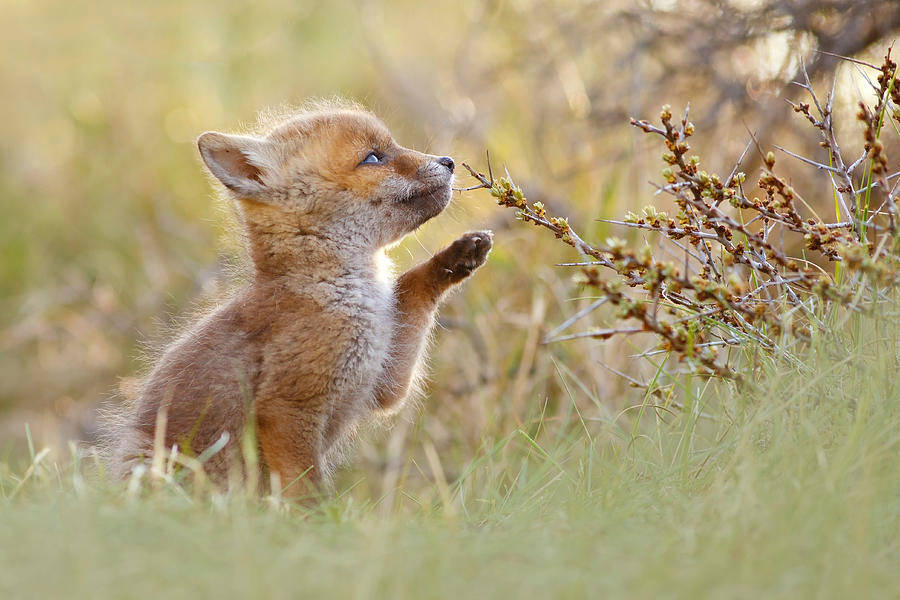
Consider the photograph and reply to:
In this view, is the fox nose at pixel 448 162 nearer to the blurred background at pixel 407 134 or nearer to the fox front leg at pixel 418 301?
the fox front leg at pixel 418 301

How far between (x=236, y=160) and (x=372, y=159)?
61 centimetres

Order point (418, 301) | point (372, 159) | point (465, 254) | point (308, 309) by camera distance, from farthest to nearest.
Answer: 1. point (372, 159)
2. point (418, 301)
3. point (465, 254)
4. point (308, 309)

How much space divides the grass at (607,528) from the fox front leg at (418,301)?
930mm

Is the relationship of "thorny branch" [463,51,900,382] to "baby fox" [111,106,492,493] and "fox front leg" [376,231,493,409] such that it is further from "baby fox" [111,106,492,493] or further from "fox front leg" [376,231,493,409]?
"baby fox" [111,106,492,493]

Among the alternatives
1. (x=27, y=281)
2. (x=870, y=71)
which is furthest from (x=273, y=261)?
(x=27, y=281)

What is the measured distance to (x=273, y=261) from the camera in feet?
14.0

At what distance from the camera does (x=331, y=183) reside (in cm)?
438

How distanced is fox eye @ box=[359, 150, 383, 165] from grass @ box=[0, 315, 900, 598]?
1.67 metres

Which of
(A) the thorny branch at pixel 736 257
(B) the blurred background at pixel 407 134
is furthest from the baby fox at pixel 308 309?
(A) the thorny branch at pixel 736 257

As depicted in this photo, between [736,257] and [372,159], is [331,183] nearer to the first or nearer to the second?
[372,159]

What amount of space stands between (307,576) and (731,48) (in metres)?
5.24

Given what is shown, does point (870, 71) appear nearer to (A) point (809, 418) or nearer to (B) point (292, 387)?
(A) point (809, 418)

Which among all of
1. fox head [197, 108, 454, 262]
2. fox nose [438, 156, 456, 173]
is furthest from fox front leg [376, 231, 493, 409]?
fox nose [438, 156, 456, 173]

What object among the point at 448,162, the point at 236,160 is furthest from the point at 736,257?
the point at 236,160
